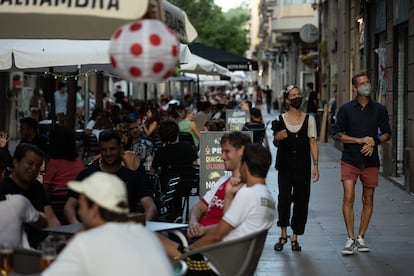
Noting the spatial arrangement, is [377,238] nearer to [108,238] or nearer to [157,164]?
[157,164]

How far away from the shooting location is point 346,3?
2695 cm

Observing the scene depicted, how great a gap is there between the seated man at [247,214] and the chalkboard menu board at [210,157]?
5.67m

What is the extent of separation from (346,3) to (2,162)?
67.7ft

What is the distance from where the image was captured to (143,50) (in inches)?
223

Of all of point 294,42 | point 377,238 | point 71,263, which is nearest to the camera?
point 71,263

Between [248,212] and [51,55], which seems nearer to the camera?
[248,212]

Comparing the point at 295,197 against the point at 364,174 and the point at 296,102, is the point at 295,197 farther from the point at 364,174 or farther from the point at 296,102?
the point at 296,102

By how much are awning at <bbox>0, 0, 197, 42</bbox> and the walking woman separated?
2.81 metres

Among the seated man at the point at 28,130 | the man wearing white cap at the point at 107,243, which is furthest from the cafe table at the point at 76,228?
the seated man at the point at 28,130

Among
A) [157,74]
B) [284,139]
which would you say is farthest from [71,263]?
[284,139]

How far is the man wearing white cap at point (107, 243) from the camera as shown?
14.6 feet

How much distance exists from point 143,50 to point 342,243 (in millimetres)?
6191

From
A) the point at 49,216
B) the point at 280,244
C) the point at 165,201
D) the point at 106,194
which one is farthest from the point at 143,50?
the point at 280,244

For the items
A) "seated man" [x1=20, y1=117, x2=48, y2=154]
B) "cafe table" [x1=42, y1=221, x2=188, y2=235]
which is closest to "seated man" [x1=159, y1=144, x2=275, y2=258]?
"cafe table" [x1=42, y1=221, x2=188, y2=235]
